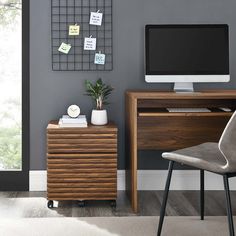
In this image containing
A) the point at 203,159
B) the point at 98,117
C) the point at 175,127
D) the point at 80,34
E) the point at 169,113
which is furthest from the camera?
the point at 80,34

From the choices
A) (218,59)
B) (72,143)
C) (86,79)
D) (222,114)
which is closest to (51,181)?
(72,143)

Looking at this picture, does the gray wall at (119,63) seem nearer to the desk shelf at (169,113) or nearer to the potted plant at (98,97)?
the potted plant at (98,97)

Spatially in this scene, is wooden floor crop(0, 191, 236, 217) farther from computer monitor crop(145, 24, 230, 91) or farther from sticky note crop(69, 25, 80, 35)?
sticky note crop(69, 25, 80, 35)

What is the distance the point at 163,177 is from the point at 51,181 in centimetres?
85

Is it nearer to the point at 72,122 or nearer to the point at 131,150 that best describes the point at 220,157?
the point at 131,150

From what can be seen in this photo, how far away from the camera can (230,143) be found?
2.38 meters

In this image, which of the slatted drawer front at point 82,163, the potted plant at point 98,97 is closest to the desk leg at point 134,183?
the slatted drawer front at point 82,163

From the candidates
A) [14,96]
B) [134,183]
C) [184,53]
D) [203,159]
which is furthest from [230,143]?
[14,96]

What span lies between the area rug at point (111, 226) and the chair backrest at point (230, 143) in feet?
1.91

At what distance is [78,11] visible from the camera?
366 centimetres

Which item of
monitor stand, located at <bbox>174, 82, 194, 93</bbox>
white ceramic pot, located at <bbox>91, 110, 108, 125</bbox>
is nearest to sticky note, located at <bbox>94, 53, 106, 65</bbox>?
white ceramic pot, located at <bbox>91, 110, 108, 125</bbox>

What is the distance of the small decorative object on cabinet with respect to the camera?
3275 mm

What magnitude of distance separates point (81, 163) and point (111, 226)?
0.50 metres

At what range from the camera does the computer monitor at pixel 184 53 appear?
138 inches
